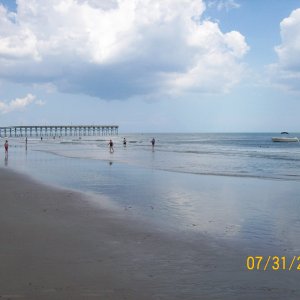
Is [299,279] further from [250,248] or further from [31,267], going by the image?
→ [31,267]

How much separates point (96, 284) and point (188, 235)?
129 inches

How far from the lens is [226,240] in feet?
26.8
